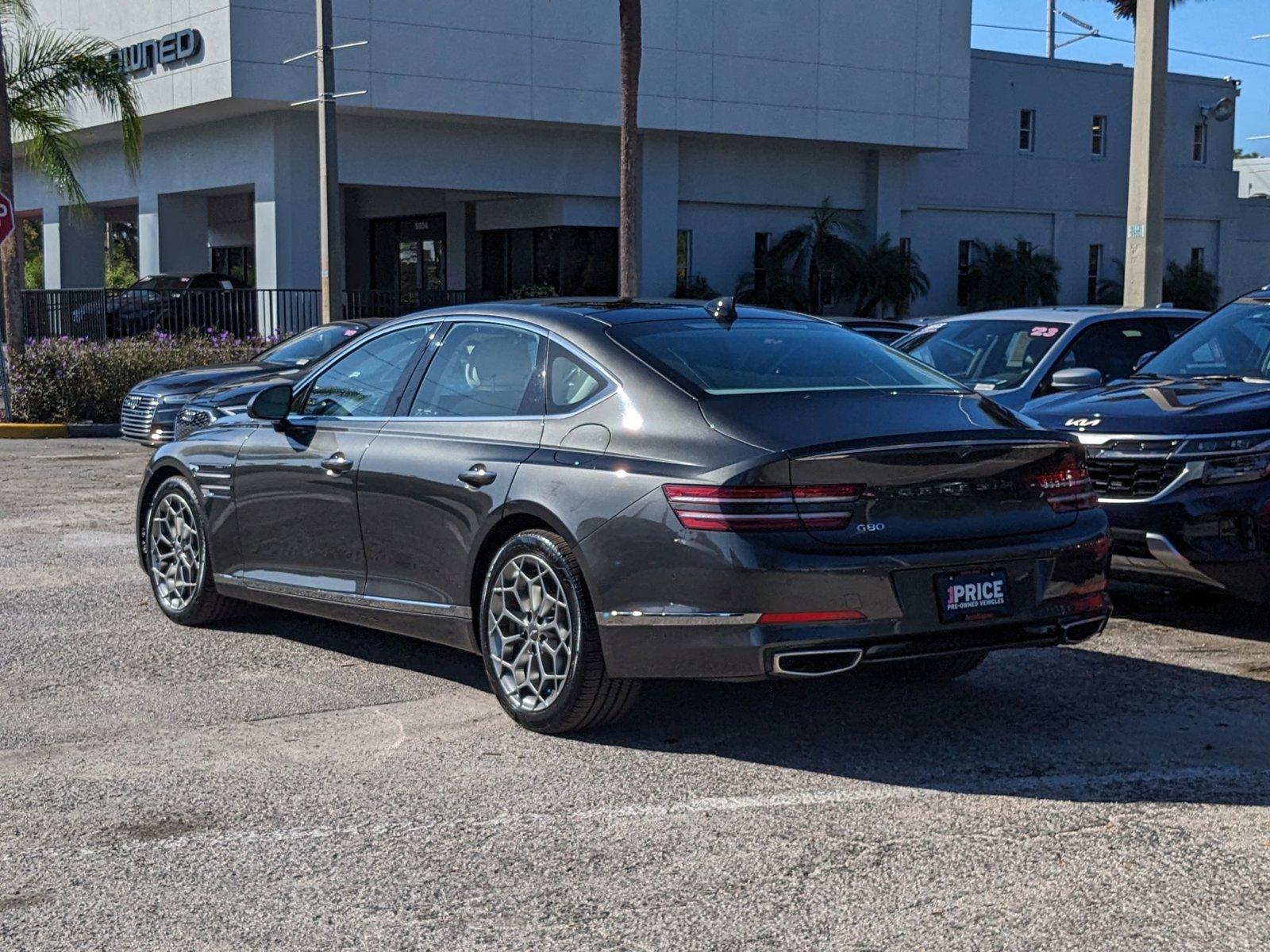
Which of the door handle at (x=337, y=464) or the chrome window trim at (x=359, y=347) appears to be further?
the chrome window trim at (x=359, y=347)

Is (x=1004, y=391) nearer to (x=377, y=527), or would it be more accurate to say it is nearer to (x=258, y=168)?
(x=377, y=527)

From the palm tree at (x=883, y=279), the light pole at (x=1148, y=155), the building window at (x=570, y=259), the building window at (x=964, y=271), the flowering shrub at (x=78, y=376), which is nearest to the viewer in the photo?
the light pole at (x=1148, y=155)

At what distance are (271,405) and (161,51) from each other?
2753 cm

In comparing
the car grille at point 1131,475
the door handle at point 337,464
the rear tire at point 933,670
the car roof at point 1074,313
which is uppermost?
the car roof at point 1074,313

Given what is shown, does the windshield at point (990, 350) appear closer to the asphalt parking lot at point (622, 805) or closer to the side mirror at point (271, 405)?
the asphalt parking lot at point (622, 805)

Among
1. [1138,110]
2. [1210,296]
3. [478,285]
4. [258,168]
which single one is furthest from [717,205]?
[1138,110]

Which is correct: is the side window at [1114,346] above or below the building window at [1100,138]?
below

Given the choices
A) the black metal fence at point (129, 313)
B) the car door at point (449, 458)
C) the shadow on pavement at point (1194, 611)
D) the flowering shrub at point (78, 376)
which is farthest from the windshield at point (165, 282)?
the car door at point (449, 458)

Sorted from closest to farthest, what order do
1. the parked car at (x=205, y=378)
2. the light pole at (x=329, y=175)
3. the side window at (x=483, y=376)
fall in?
the side window at (x=483, y=376) < the parked car at (x=205, y=378) < the light pole at (x=329, y=175)

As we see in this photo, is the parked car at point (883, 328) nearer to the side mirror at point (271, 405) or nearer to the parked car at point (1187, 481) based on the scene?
the parked car at point (1187, 481)

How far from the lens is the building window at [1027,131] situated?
45812mm

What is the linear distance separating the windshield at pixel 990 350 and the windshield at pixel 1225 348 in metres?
1.29

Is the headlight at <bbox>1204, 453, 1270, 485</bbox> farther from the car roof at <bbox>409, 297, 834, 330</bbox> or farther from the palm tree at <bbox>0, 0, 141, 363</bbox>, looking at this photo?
the palm tree at <bbox>0, 0, 141, 363</bbox>

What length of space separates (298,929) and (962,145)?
3919 cm
